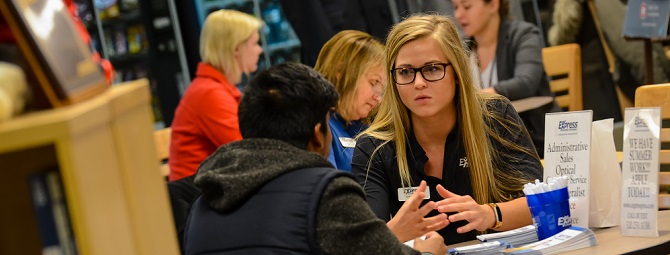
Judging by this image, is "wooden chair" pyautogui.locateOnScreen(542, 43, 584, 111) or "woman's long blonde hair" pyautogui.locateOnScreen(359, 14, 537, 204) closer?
"woman's long blonde hair" pyautogui.locateOnScreen(359, 14, 537, 204)

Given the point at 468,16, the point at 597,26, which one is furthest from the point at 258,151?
the point at 597,26

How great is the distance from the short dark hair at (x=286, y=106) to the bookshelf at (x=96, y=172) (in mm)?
597

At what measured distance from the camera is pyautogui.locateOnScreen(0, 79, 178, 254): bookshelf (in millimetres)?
1162

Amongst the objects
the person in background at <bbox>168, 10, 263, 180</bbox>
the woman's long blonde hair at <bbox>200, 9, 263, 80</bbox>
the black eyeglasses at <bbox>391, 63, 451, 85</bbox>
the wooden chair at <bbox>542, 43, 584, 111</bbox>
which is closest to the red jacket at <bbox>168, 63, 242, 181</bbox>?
the person in background at <bbox>168, 10, 263, 180</bbox>

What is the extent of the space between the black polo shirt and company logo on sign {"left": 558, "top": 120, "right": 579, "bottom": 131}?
0.39m

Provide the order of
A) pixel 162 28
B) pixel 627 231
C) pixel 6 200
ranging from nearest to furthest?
pixel 6 200 → pixel 627 231 → pixel 162 28

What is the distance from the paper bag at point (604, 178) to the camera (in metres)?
2.51

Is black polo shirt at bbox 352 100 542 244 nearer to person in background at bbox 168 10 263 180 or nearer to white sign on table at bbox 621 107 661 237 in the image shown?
white sign on table at bbox 621 107 661 237

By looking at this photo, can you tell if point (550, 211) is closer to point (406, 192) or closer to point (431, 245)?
point (431, 245)

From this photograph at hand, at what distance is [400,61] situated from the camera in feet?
9.58

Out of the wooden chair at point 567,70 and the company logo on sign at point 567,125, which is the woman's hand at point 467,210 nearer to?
the company logo on sign at point 567,125

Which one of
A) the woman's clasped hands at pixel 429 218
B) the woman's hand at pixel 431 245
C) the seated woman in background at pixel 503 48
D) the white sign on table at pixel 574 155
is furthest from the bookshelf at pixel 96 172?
the seated woman in background at pixel 503 48

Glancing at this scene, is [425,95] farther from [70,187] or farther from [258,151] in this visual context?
[70,187]

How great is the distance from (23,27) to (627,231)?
1708 mm
